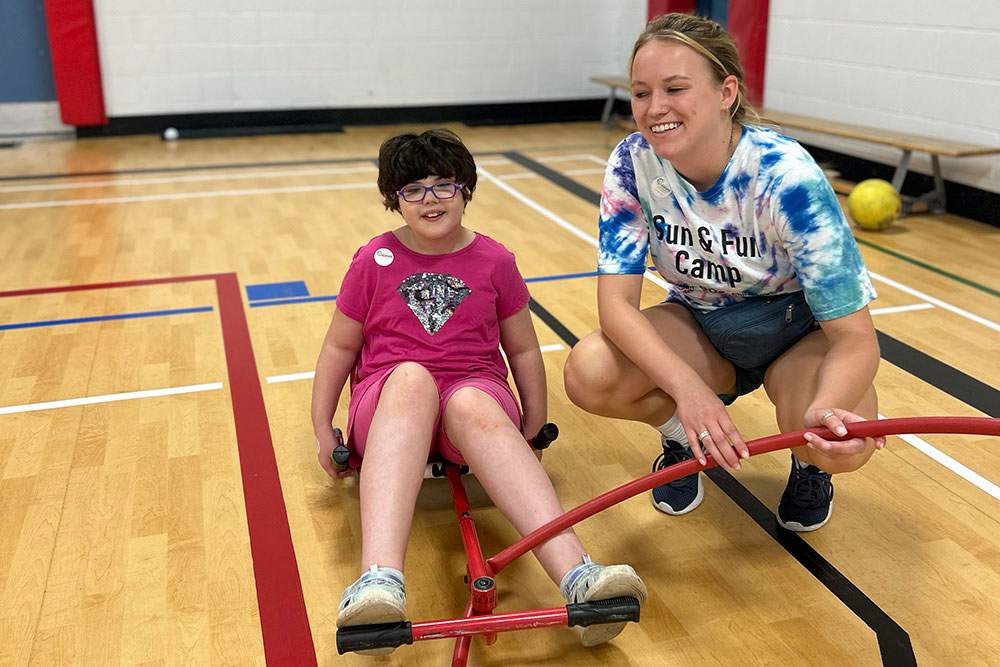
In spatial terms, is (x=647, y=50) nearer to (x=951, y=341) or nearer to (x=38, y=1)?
(x=951, y=341)

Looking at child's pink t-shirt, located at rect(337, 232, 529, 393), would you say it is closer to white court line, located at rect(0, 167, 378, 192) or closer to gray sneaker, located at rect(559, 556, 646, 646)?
gray sneaker, located at rect(559, 556, 646, 646)

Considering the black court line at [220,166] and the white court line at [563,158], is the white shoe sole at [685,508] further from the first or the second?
the black court line at [220,166]

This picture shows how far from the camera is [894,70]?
4.73 metres

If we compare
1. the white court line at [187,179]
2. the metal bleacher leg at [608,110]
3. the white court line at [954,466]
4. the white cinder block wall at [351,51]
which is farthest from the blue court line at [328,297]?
the white cinder block wall at [351,51]

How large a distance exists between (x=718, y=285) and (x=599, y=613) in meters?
0.70

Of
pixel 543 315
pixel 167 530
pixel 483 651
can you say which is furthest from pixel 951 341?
pixel 167 530

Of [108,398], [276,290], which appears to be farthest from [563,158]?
[108,398]

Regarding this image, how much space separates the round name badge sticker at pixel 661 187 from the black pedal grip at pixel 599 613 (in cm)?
76

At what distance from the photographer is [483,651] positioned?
1.54 metres

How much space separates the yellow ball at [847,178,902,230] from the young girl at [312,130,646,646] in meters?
2.81

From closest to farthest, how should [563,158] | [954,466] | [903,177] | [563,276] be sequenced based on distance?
[954,466], [563,276], [903,177], [563,158]

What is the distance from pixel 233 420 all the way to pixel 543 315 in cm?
115

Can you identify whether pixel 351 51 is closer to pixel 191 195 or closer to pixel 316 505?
pixel 191 195

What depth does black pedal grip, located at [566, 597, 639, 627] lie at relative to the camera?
56.0 inches
